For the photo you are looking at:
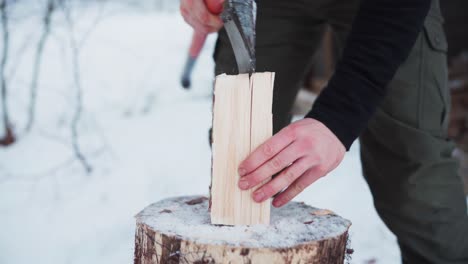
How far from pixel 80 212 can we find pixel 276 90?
161 centimetres

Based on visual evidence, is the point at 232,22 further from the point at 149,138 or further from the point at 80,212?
the point at 149,138

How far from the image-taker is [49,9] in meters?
3.25

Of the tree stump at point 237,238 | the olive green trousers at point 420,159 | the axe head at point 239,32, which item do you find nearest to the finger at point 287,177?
the tree stump at point 237,238

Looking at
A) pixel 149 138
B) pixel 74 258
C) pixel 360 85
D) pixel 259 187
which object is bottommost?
pixel 74 258

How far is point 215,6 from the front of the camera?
1.40 meters

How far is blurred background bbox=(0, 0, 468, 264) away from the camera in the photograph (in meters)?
2.47

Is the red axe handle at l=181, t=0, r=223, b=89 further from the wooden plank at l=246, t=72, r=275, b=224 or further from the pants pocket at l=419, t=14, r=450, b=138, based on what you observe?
the pants pocket at l=419, t=14, r=450, b=138

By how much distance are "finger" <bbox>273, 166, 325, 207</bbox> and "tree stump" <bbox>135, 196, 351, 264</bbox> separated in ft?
0.25

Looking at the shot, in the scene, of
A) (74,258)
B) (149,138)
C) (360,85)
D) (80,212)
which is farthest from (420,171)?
(149,138)

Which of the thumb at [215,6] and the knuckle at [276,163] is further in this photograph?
the thumb at [215,6]

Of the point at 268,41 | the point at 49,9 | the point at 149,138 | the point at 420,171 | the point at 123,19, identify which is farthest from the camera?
the point at 123,19

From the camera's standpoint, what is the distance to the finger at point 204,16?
1.45m

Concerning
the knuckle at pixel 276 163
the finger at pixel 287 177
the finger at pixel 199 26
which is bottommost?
the finger at pixel 287 177

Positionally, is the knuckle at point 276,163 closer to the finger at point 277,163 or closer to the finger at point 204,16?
the finger at point 277,163
